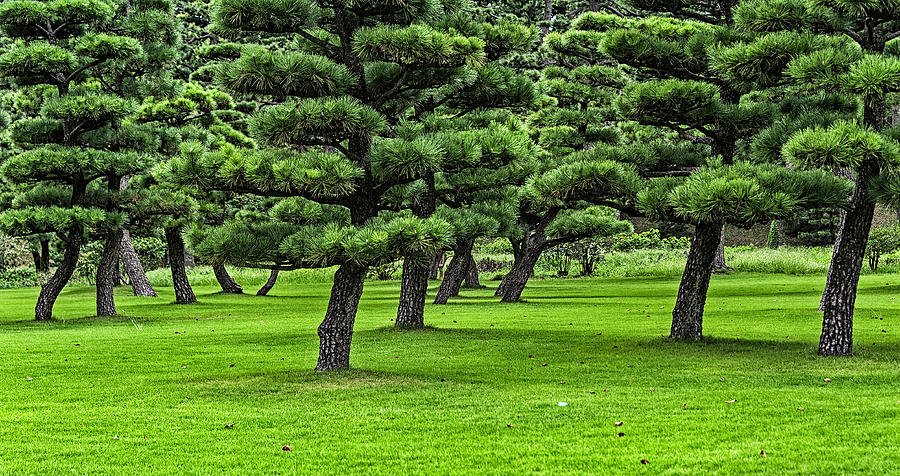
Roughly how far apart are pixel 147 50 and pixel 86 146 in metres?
2.59

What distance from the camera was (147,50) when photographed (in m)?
16.9

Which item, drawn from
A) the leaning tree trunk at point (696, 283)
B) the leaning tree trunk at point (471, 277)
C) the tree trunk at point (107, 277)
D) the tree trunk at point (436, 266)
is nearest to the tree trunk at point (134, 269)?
the tree trunk at point (107, 277)

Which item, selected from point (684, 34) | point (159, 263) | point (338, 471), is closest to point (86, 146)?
point (684, 34)

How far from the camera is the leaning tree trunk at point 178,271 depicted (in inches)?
802

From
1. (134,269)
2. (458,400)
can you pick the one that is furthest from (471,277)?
(458,400)

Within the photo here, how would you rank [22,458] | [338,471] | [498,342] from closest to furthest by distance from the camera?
[338,471] → [22,458] → [498,342]

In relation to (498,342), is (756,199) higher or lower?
higher

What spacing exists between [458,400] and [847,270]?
15.8 ft

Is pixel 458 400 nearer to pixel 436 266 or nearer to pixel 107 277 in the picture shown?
pixel 107 277

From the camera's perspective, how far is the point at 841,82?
26.3 feet

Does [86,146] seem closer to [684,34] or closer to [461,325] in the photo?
[461,325]

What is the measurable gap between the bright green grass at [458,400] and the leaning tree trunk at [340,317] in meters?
0.30

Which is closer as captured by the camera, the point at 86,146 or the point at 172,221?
the point at 86,146

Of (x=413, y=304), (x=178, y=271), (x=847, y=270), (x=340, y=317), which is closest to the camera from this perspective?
(x=340, y=317)
